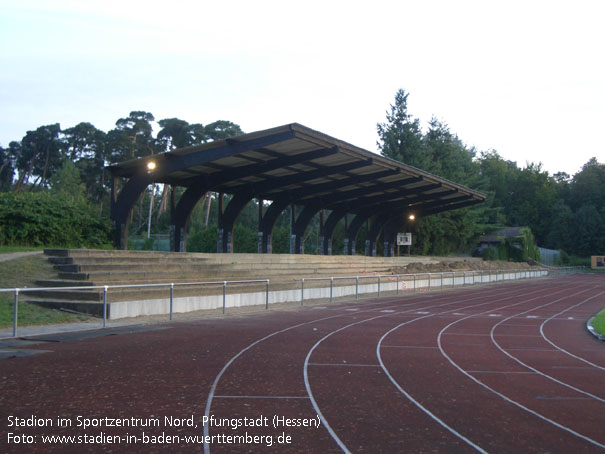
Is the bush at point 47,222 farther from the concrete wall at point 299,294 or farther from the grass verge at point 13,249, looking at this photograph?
the concrete wall at point 299,294

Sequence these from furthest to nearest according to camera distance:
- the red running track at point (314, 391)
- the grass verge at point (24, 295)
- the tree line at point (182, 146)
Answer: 1. the tree line at point (182, 146)
2. the grass verge at point (24, 295)
3. the red running track at point (314, 391)

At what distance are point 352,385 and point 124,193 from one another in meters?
18.3

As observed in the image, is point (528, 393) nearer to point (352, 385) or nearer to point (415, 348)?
point (352, 385)

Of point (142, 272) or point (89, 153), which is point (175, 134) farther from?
point (142, 272)

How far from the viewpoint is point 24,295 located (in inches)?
553

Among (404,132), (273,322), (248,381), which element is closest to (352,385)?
(248,381)

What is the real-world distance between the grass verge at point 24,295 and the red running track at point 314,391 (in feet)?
8.73

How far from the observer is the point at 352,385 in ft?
25.6

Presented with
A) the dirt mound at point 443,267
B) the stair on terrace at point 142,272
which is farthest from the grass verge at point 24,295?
the dirt mound at point 443,267

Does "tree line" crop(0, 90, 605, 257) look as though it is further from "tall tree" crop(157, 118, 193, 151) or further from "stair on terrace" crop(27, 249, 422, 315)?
"stair on terrace" crop(27, 249, 422, 315)

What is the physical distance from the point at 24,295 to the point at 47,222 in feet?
24.3

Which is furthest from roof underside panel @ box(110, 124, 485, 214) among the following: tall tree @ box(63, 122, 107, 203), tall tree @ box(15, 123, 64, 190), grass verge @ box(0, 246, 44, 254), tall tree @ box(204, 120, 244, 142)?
tall tree @ box(15, 123, 64, 190)

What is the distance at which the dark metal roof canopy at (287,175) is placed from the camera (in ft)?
76.3

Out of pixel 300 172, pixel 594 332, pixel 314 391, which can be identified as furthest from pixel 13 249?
pixel 594 332
